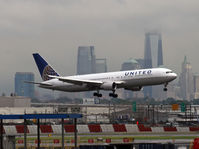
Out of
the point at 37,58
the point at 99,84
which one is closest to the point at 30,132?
the point at 99,84

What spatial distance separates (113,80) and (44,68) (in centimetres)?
2585

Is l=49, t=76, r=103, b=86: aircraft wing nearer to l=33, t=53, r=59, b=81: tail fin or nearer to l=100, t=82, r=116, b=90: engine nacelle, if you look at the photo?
l=100, t=82, r=116, b=90: engine nacelle

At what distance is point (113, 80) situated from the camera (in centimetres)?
10538

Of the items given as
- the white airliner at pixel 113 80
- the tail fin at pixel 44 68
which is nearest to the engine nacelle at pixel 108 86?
the white airliner at pixel 113 80

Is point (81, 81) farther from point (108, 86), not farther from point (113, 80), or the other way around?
point (113, 80)

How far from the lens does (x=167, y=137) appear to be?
268ft

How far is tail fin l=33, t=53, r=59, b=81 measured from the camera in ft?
406

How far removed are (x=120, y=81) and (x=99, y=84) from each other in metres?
5.67

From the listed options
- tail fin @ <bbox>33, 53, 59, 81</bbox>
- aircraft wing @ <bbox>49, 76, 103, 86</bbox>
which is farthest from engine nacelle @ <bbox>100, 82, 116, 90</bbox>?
tail fin @ <bbox>33, 53, 59, 81</bbox>

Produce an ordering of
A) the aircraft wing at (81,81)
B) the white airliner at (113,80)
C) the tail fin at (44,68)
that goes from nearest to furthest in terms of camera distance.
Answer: the white airliner at (113,80)
the aircraft wing at (81,81)
the tail fin at (44,68)

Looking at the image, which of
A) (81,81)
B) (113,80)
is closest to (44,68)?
(81,81)

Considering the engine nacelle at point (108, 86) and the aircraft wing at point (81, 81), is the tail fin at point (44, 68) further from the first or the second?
the engine nacelle at point (108, 86)

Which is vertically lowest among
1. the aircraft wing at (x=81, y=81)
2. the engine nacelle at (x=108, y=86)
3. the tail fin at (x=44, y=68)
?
the engine nacelle at (x=108, y=86)

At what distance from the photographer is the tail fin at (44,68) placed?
12388 cm
